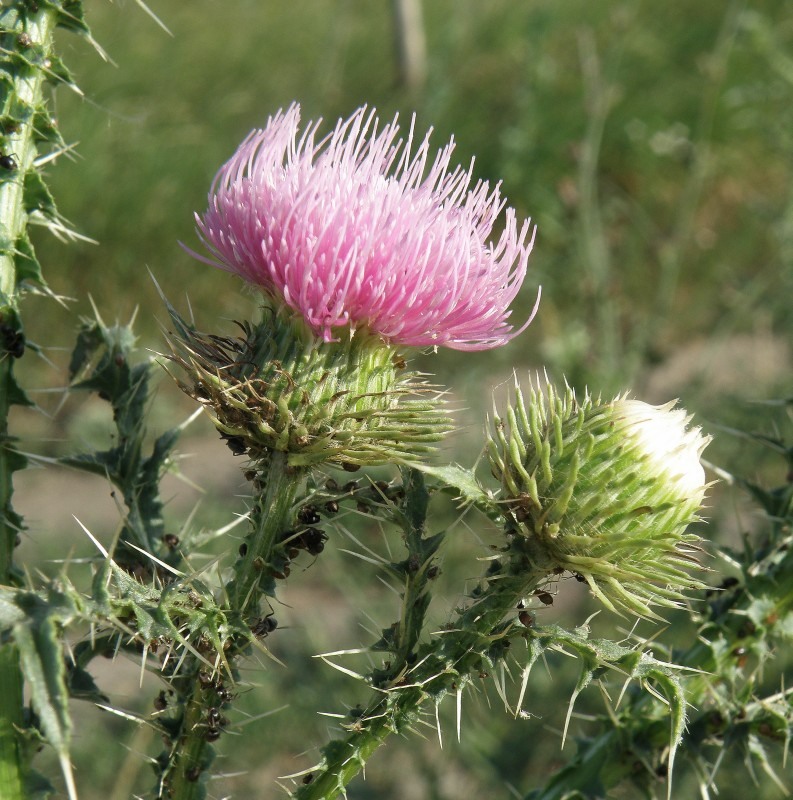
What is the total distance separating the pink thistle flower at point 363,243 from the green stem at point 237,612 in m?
0.30

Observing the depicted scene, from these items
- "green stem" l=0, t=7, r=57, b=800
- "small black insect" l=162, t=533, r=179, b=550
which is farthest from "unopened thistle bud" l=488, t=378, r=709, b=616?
"green stem" l=0, t=7, r=57, b=800

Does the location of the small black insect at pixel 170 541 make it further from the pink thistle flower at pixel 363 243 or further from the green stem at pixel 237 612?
the pink thistle flower at pixel 363 243

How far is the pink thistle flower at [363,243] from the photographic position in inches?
69.5

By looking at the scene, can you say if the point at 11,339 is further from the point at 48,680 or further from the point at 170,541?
the point at 48,680

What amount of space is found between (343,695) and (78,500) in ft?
11.5

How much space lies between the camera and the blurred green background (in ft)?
16.8

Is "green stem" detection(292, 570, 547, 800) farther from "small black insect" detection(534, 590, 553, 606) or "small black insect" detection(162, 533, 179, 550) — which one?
"small black insect" detection(162, 533, 179, 550)

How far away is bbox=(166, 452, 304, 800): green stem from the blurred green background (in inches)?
77.7

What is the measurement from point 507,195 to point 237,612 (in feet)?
20.0

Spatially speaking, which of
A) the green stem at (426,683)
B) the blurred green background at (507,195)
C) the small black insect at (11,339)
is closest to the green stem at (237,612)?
the green stem at (426,683)

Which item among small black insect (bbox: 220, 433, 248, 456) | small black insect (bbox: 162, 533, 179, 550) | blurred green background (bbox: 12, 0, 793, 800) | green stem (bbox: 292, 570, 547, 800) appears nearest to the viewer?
green stem (bbox: 292, 570, 547, 800)

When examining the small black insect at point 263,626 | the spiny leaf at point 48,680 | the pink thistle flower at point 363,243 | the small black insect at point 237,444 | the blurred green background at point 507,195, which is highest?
the blurred green background at point 507,195

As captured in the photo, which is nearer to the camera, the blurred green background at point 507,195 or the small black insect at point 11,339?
the small black insect at point 11,339

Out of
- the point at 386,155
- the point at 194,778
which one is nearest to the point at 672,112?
the point at 386,155
